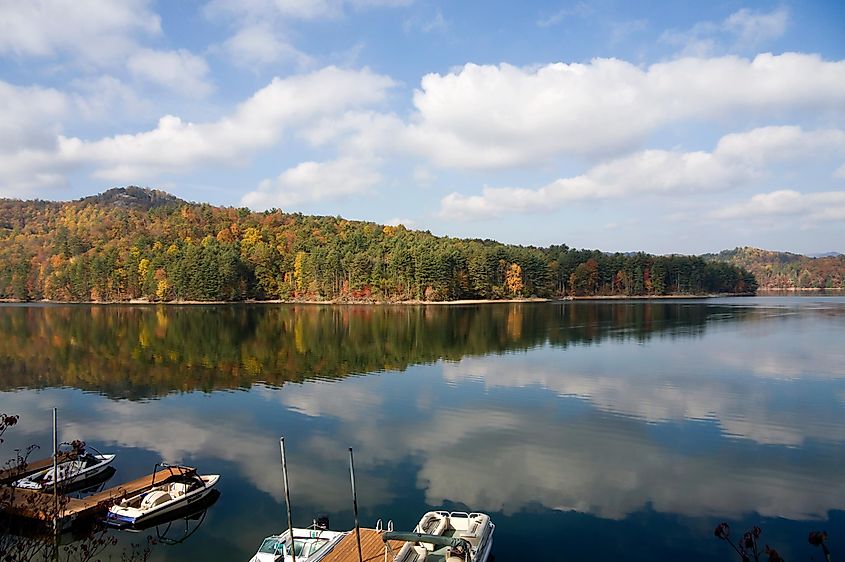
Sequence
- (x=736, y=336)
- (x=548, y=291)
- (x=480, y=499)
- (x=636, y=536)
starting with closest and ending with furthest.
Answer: (x=636, y=536) < (x=480, y=499) < (x=736, y=336) < (x=548, y=291)

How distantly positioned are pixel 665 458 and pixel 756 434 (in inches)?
239

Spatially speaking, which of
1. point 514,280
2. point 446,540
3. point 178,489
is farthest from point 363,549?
point 514,280

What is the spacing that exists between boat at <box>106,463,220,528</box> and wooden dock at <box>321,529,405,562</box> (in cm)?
594

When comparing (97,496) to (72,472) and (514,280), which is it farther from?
(514,280)

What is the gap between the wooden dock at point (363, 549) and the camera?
517 inches

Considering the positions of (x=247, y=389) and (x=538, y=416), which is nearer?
(x=538, y=416)

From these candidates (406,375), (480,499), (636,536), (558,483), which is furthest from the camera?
(406,375)

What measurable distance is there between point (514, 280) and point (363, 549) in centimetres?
11870

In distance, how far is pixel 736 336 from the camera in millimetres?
57562

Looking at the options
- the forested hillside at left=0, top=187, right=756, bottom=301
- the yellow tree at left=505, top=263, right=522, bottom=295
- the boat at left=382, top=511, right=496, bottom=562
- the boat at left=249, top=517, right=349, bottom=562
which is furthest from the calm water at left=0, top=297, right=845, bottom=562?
the yellow tree at left=505, top=263, right=522, bottom=295

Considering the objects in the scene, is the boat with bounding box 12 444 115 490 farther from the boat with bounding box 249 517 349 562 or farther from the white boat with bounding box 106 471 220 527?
the boat with bounding box 249 517 349 562

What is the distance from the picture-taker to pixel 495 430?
2442cm

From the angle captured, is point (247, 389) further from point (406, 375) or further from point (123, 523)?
point (123, 523)

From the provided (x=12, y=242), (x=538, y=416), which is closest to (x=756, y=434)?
(x=538, y=416)
